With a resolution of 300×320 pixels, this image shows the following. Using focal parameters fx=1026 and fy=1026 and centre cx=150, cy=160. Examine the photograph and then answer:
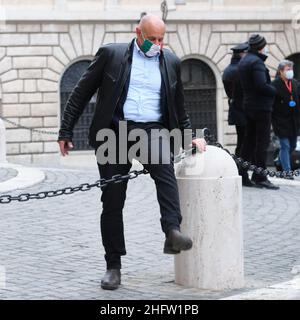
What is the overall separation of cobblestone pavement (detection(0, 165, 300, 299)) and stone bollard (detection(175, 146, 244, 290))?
137 mm

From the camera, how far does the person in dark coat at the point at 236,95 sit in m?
13.8

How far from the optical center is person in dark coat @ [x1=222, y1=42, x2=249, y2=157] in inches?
542

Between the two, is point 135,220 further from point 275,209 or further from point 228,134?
point 228,134

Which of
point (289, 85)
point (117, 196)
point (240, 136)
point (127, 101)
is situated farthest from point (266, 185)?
point (127, 101)

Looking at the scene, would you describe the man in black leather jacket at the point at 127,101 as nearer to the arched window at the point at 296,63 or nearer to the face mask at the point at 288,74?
the face mask at the point at 288,74

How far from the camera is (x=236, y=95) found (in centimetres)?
1395

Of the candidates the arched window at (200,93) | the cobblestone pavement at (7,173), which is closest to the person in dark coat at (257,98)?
the cobblestone pavement at (7,173)

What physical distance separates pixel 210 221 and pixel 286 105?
8.96 metres

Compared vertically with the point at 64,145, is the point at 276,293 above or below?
below

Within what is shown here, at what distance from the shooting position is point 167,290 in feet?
22.9

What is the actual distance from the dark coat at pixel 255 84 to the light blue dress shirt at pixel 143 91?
20.6ft

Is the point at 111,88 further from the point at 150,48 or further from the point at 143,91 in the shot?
the point at 150,48

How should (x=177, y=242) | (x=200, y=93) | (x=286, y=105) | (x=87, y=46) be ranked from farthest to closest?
(x=200, y=93) < (x=87, y=46) < (x=286, y=105) < (x=177, y=242)

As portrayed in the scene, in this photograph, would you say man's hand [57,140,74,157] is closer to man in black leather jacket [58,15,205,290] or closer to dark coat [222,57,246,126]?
man in black leather jacket [58,15,205,290]
